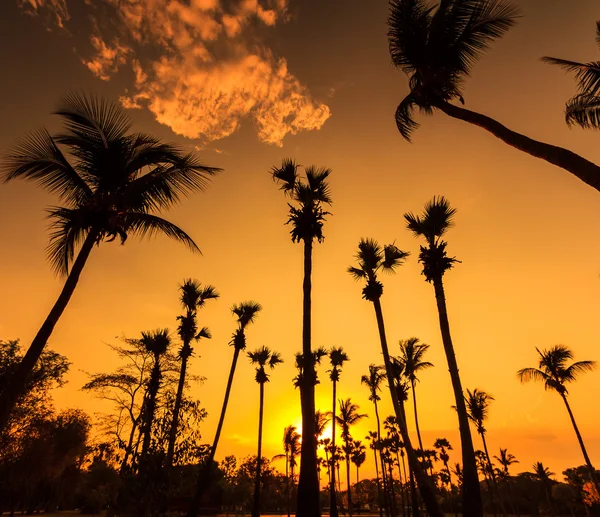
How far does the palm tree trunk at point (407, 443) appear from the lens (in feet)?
50.9

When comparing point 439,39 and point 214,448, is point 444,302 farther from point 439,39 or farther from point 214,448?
point 214,448

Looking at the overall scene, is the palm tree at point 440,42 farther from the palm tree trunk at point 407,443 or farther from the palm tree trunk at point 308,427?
the palm tree trunk at point 407,443

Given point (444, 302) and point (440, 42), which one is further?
point (444, 302)

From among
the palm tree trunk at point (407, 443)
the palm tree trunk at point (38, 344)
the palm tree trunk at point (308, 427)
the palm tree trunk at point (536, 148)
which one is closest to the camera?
the palm tree trunk at point (536, 148)

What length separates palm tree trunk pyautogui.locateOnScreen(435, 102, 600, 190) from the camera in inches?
212

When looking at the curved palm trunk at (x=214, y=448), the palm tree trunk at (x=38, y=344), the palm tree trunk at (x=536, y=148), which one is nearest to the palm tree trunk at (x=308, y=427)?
the palm tree trunk at (x=38, y=344)

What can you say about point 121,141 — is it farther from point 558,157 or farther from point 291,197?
point 291,197

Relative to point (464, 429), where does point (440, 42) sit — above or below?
above

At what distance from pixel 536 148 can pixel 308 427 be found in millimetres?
12629

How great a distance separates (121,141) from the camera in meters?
9.19

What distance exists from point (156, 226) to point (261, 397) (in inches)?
1354

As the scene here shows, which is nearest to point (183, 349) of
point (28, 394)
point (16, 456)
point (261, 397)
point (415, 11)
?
point (28, 394)

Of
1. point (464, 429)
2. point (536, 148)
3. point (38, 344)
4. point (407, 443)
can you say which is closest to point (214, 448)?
point (407, 443)

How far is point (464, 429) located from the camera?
15.2m
